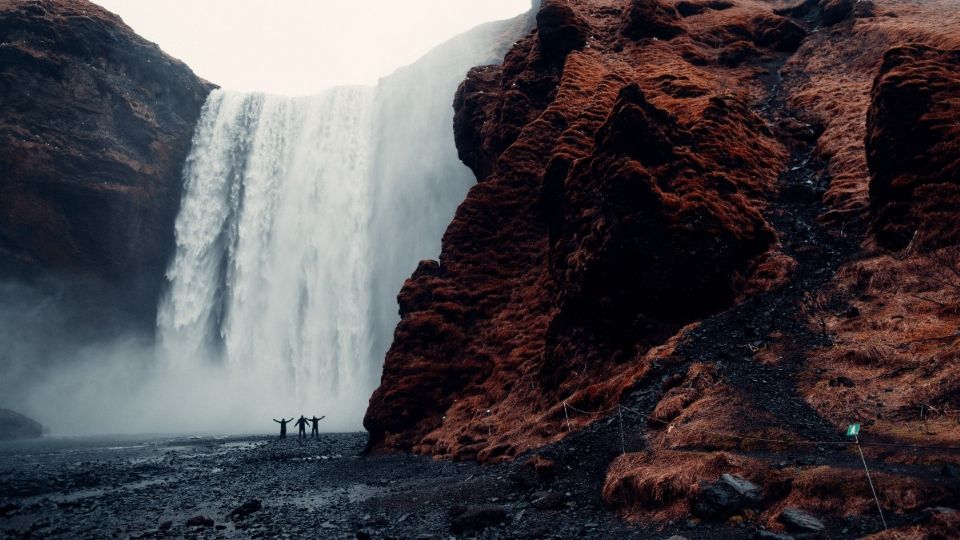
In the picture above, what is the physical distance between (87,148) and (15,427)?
25.9 meters

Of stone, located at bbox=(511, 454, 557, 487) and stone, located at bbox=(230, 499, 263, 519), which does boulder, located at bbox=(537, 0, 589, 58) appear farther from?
stone, located at bbox=(230, 499, 263, 519)

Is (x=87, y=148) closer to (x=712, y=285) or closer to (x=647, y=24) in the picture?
(x=647, y=24)

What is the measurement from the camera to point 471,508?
39.5 ft

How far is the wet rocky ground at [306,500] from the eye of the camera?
10673 millimetres

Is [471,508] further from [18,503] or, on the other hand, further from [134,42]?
[134,42]

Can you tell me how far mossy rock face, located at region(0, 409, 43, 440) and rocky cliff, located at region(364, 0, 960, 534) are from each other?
36.6m

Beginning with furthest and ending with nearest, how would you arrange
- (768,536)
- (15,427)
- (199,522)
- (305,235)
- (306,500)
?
(305,235) → (15,427) → (306,500) → (199,522) → (768,536)

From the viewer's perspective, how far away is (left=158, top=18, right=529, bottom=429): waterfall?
5150 cm

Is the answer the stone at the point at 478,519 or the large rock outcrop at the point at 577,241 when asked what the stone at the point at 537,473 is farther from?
the large rock outcrop at the point at 577,241

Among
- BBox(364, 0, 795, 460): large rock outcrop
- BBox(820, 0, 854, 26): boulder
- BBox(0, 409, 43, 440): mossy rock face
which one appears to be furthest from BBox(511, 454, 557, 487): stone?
BBox(0, 409, 43, 440): mossy rock face

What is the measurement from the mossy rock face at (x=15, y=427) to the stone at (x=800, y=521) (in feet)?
175

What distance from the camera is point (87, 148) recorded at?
171ft

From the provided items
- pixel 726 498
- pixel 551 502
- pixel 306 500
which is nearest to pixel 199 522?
pixel 306 500

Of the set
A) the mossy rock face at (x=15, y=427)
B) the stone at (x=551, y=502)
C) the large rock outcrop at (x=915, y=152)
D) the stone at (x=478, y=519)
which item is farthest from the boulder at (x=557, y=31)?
the mossy rock face at (x=15, y=427)
